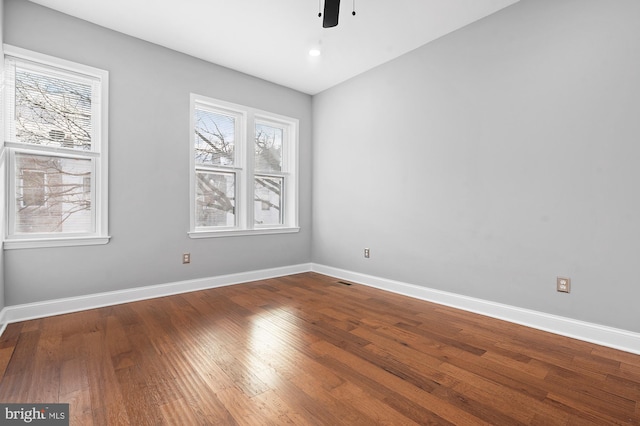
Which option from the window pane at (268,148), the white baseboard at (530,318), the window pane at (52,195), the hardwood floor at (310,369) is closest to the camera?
the hardwood floor at (310,369)

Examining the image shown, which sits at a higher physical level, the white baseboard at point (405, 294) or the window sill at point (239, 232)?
the window sill at point (239, 232)

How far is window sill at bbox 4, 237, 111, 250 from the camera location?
2605 mm

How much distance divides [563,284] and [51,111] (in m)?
4.73

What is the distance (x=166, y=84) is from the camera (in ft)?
11.2

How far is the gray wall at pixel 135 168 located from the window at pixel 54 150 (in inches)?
4.0

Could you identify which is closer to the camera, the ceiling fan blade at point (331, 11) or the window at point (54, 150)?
the ceiling fan blade at point (331, 11)

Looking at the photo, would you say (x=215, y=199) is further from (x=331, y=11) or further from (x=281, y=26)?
(x=331, y=11)

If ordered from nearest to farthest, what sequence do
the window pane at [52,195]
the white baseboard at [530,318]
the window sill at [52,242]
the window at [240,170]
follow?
1. the white baseboard at [530,318]
2. the window sill at [52,242]
3. the window pane at [52,195]
4. the window at [240,170]

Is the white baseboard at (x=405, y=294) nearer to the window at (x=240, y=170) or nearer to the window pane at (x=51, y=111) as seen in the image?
the window at (x=240, y=170)

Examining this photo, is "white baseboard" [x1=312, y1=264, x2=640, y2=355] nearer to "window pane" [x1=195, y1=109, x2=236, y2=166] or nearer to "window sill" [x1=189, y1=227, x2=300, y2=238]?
"window sill" [x1=189, y1=227, x2=300, y2=238]

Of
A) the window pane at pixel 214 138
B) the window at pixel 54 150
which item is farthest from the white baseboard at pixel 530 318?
the window at pixel 54 150

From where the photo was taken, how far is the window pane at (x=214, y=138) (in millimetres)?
3766

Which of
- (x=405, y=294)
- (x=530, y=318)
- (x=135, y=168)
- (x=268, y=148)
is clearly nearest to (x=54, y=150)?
(x=135, y=168)

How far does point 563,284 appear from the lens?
2.44 m
